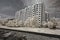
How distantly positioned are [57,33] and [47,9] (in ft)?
2.21

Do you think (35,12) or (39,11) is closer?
(39,11)

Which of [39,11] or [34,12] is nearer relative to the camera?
[39,11]

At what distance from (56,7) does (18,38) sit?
4.75ft

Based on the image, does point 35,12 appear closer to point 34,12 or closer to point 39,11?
point 34,12

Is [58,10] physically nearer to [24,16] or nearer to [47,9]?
[47,9]

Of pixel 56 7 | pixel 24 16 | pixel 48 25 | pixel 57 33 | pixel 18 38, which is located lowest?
pixel 18 38

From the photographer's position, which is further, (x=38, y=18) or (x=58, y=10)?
(x=38, y=18)

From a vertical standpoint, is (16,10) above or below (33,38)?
above

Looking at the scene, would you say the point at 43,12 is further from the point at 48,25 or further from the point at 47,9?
the point at 48,25

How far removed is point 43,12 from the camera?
296 cm

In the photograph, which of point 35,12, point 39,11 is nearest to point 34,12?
point 35,12

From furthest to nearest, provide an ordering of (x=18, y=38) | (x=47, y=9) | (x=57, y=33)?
1. (x=18, y=38)
2. (x=47, y=9)
3. (x=57, y=33)

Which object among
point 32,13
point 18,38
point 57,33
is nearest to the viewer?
point 57,33

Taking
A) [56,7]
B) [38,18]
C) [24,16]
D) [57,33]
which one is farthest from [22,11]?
[57,33]
